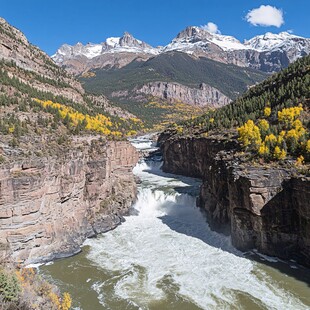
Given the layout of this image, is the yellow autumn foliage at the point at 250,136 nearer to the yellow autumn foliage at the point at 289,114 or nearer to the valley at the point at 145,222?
the valley at the point at 145,222

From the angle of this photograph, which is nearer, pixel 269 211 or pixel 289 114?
pixel 269 211

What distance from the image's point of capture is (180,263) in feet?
111

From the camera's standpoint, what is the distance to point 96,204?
145 feet

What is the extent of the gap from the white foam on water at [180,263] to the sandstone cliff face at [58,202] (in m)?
2.65

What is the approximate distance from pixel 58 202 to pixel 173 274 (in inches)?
579

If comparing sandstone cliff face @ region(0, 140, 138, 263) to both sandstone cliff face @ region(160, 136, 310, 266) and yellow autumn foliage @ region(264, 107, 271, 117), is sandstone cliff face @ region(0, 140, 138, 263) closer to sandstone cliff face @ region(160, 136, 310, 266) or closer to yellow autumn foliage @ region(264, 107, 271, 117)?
sandstone cliff face @ region(160, 136, 310, 266)

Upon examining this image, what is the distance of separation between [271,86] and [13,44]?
60099 mm

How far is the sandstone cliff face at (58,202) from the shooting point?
Answer: 1233 inches

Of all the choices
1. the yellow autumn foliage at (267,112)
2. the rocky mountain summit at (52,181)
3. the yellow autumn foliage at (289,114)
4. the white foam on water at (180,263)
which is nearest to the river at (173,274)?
the white foam on water at (180,263)

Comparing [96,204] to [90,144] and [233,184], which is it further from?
[233,184]

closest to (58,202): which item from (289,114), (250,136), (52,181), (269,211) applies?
(52,181)

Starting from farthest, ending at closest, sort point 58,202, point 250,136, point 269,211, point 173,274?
point 250,136
point 58,202
point 269,211
point 173,274

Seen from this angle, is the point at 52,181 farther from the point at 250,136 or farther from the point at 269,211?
Result: the point at 250,136

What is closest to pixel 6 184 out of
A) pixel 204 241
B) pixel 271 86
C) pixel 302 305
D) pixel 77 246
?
pixel 77 246
